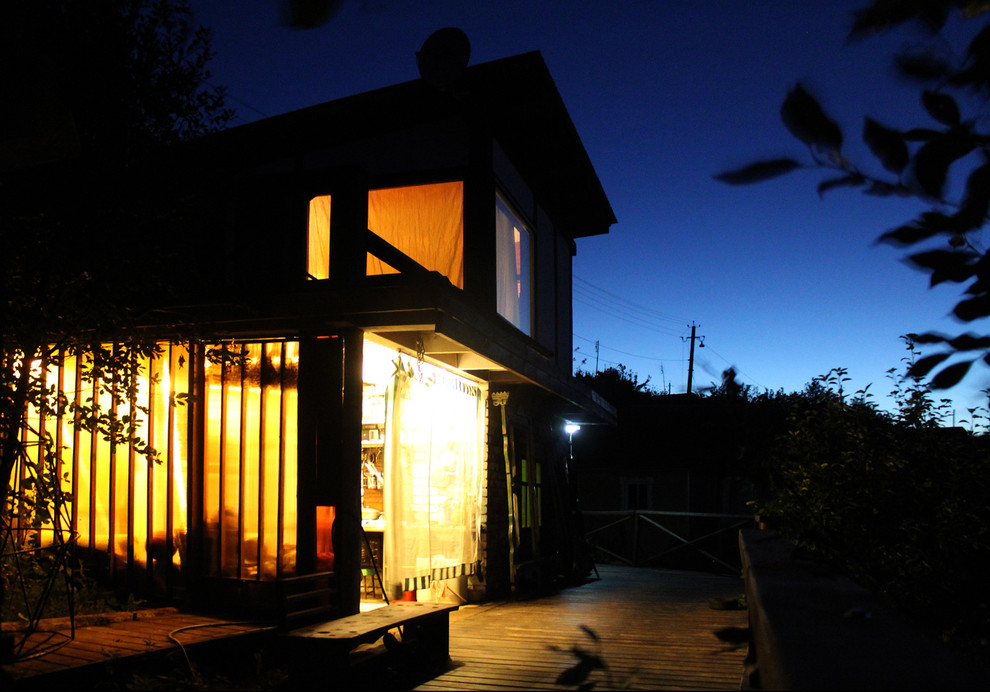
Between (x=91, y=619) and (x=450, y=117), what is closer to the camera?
(x=91, y=619)

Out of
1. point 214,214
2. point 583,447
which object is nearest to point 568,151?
point 214,214

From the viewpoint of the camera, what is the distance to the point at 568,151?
9.92 meters

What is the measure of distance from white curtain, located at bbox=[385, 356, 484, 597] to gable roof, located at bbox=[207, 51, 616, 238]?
286cm

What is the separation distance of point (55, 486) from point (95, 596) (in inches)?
58.0

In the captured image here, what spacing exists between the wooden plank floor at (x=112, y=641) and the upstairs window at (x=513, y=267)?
180 inches

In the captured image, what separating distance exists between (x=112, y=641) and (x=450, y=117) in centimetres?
597

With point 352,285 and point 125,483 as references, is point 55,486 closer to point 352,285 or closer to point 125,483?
point 125,483

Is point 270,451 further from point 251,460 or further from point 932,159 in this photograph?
point 932,159

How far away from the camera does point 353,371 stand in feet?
19.3

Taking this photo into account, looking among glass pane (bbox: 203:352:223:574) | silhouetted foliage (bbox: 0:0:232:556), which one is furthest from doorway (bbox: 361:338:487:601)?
silhouetted foliage (bbox: 0:0:232:556)

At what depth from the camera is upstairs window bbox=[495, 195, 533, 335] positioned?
8.73 metres

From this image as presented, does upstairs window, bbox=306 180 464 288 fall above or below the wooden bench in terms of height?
above

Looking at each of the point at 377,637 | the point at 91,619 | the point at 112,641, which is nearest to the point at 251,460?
the point at 91,619

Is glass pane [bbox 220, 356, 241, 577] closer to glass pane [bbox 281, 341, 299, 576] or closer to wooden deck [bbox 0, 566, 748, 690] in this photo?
glass pane [bbox 281, 341, 299, 576]
